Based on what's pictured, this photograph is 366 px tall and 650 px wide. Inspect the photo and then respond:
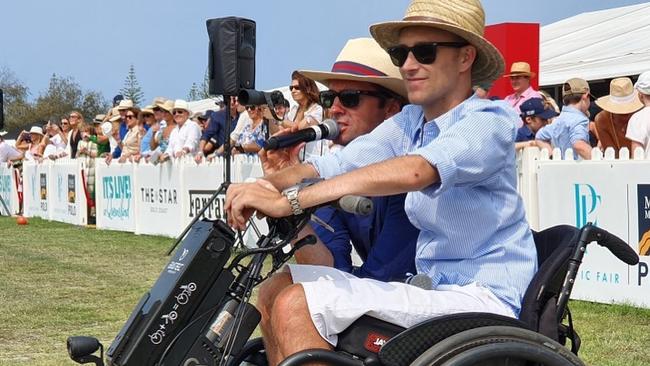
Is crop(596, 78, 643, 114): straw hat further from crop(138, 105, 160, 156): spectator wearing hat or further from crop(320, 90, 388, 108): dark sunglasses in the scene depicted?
crop(138, 105, 160, 156): spectator wearing hat

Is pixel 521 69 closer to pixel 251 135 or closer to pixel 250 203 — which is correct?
pixel 251 135

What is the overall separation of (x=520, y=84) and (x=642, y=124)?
7.49 ft

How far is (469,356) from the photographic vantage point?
3.20 meters

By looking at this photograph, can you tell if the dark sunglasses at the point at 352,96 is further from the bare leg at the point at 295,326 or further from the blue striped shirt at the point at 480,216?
the bare leg at the point at 295,326

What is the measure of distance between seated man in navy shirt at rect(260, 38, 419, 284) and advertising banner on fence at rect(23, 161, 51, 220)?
1744cm

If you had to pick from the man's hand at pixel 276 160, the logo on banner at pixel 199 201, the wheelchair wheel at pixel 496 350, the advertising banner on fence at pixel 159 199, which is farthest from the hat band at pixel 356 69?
the advertising banner on fence at pixel 159 199

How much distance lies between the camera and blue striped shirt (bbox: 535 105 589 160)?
9.27 meters

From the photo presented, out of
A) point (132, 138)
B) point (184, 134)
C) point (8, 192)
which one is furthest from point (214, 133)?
point (8, 192)

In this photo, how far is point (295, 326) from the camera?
10.8 feet

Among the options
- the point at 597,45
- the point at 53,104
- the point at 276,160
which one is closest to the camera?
the point at 276,160

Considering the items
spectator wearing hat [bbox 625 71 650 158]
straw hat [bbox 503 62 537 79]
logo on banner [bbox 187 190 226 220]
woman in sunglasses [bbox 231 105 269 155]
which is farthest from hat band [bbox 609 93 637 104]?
logo on banner [bbox 187 190 226 220]

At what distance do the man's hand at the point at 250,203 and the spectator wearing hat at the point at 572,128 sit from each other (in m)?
5.94

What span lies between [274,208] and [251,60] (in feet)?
12.2

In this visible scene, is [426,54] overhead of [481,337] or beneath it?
overhead
